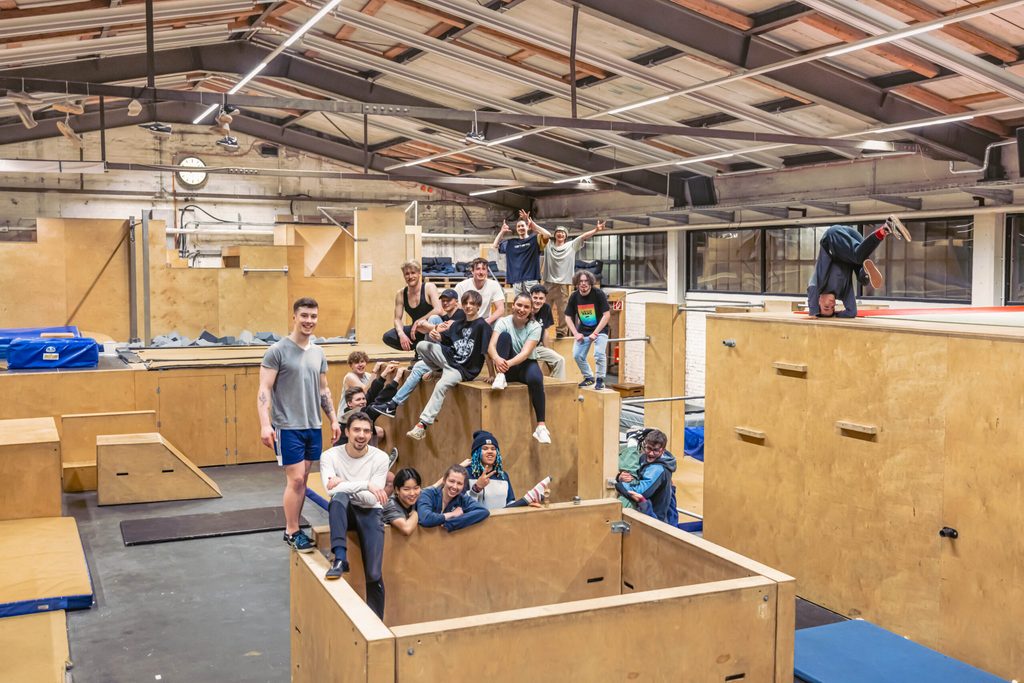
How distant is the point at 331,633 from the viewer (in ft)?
12.8

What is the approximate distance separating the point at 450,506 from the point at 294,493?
3.40 feet

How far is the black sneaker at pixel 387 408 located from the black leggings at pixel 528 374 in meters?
1.50

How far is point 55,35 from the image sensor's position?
10.0m

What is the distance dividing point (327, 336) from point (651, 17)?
8.45 meters

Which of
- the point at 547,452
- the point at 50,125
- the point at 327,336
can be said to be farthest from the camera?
the point at 50,125

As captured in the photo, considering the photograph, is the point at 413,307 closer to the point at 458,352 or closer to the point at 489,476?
the point at 458,352

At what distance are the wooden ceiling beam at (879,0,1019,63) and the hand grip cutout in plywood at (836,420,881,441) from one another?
3765mm

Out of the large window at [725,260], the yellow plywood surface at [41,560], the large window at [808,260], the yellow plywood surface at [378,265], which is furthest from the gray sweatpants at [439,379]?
the large window at [725,260]

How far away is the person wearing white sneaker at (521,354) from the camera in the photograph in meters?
6.92

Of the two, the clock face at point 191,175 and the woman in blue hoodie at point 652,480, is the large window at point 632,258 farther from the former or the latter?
the woman in blue hoodie at point 652,480

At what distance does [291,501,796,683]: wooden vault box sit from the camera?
3553 mm

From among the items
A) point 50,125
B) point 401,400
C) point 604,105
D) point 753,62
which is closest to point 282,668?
point 401,400

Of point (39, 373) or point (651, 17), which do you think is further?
point (39, 373)

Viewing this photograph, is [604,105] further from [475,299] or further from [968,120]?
[475,299]
